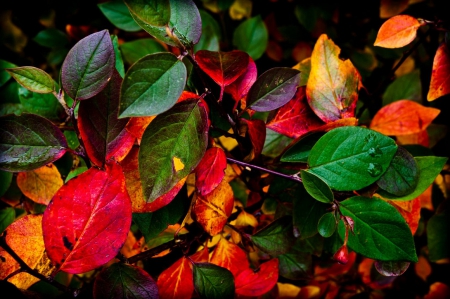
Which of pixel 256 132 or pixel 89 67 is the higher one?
pixel 89 67

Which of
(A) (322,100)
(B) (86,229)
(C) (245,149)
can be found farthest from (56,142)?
(A) (322,100)

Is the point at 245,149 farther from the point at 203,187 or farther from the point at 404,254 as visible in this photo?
the point at 404,254

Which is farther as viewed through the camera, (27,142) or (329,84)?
(329,84)

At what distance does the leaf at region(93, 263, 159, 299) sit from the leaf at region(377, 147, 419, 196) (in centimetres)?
34

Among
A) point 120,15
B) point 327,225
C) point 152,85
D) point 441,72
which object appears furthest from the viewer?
point 120,15

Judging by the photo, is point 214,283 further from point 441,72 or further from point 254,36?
point 254,36

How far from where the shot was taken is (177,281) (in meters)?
0.53

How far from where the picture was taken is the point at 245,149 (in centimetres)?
54

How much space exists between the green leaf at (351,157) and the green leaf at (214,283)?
200 mm

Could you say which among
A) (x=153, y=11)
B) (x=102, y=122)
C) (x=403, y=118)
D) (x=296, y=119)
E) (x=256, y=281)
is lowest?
(x=256, y=281)

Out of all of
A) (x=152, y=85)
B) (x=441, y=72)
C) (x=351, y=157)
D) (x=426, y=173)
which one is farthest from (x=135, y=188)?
(x=441, y=72)

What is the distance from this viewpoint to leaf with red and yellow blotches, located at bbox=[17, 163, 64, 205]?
1.94 feet

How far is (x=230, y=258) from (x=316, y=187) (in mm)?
230

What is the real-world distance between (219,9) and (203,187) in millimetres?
670
